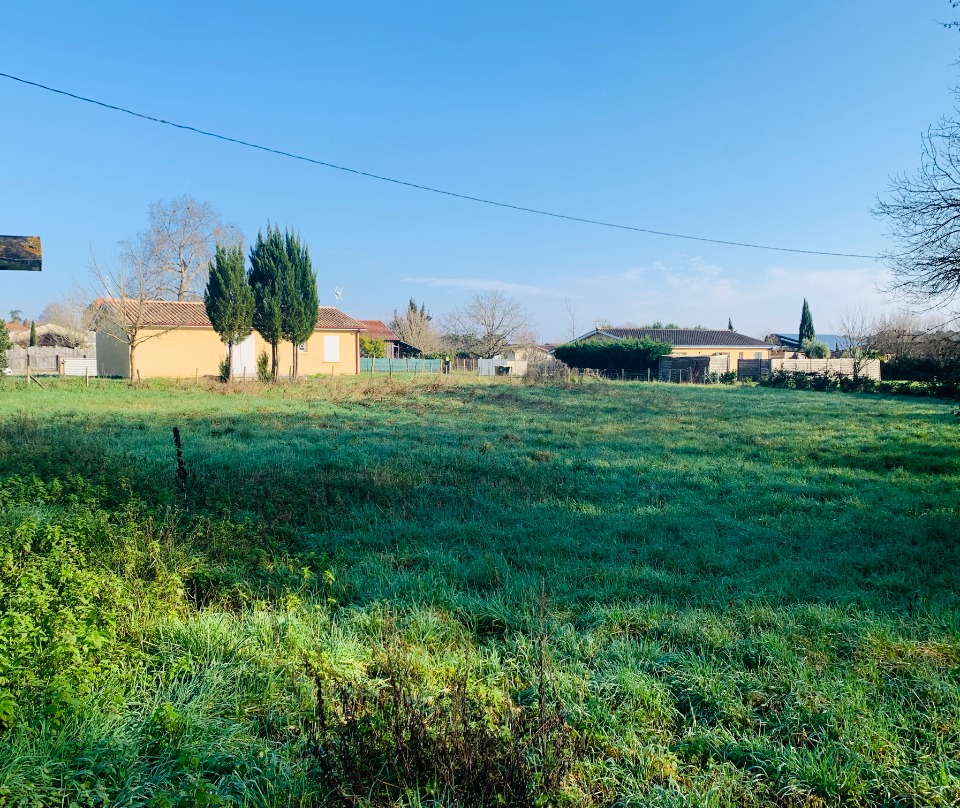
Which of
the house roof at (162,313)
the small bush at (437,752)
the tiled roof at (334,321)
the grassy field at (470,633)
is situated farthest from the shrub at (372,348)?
the small bush at (437,752)

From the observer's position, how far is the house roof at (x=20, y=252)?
17.3 feet

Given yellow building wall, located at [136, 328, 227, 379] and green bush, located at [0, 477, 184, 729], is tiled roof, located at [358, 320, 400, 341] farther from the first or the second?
green bush, located at [0, 477, 184, 729]

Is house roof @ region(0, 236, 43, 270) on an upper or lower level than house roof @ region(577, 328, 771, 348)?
lower

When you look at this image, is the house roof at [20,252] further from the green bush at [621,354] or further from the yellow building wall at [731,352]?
the yellow building wall at [731,352]

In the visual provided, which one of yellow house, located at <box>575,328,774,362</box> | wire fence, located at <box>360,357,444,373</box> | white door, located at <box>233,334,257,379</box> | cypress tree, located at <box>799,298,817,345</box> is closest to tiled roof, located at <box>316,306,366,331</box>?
white door, located at <box>233,334,257,379</box>

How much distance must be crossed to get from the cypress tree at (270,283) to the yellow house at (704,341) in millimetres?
30816

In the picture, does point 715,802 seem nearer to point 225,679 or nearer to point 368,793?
point 368,793

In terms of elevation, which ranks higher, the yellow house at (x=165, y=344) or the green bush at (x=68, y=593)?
the yellow house at (x=165, y=344)

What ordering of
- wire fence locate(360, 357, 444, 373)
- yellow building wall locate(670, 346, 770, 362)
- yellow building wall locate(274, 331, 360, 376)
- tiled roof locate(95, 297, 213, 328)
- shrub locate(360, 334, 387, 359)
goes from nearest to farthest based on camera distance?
tiled roof locate(95, 297, 213, 328) → yellow building wall locate(274, 331, 360, 376) → wire fence locate(360, 357, 444, 373) → shrub locate(360, 334, 387, 359) → yellow building wall locate(670, 346, 770, 362)

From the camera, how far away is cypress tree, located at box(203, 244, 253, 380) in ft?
90.3

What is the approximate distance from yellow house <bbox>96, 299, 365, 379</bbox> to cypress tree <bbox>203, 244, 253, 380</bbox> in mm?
2986

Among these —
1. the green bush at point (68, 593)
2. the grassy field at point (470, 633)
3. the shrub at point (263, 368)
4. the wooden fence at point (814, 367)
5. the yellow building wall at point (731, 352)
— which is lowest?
the grassy field at point (470, 633)

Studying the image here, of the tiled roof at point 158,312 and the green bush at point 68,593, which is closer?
the green bush at point 68,593

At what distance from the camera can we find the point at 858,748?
2854mm
